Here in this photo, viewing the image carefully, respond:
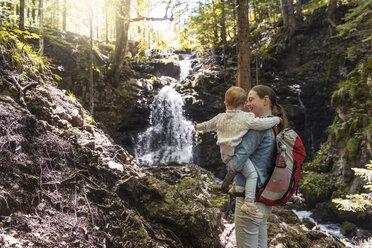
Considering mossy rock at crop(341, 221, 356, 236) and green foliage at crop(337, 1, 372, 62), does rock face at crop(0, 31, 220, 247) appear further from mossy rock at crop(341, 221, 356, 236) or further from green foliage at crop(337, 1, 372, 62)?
green foliage at crop(337, 1, 372, 62)

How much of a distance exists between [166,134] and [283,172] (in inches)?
475

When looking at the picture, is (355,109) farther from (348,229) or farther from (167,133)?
(167,133)

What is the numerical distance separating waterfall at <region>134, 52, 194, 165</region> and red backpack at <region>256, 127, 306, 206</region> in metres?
10.8

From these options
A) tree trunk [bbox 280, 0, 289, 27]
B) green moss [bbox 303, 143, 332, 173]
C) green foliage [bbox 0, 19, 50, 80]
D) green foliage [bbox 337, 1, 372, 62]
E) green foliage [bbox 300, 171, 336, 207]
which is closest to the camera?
green foliage [bbox 0, 19, 50, 80]

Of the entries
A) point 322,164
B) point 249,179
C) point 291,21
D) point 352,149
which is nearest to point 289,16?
point 291,21

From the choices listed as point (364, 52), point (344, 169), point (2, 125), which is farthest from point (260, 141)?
point (364, 52)

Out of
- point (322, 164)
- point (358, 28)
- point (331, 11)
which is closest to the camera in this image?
point (322, 164)

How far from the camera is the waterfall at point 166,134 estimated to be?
12.8 m

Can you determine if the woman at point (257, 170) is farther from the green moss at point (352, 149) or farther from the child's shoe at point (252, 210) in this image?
the green moss at point (352, 149)

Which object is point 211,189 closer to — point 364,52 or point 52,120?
point 52,120

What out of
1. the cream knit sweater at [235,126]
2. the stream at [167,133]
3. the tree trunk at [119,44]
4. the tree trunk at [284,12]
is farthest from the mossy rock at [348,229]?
the tree trunk at [284,12]

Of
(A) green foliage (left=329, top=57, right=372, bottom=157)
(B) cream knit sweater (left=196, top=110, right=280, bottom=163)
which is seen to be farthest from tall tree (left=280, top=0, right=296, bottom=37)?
(B) cream knit sweater (left=196, top=110, right=280, bottom=163)

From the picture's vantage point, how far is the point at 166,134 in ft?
44.9

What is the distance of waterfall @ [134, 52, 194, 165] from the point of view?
12.8 metres
